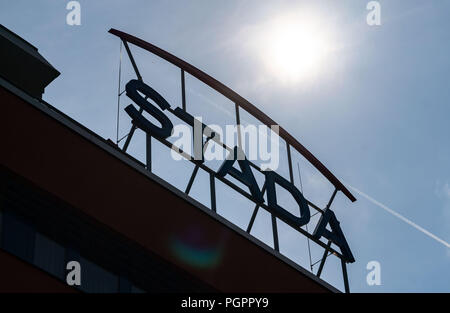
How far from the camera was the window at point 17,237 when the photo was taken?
766 inches

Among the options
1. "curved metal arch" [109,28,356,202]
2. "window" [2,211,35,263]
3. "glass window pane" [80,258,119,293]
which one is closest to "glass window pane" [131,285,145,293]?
"glass window pane" [80,258,119,293]

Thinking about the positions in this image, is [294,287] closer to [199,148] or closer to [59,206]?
[199,148]

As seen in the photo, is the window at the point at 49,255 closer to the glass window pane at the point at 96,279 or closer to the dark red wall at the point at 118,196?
the glass window pane at the point at 96,279

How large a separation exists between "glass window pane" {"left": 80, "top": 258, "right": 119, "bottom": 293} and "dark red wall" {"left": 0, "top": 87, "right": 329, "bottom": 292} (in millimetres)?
1571

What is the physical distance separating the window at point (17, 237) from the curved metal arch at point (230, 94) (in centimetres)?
1179

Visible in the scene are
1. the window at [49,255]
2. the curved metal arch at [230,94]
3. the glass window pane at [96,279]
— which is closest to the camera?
the window at [49,255]

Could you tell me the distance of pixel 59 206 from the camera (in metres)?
20.5

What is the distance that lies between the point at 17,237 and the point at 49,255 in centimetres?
113

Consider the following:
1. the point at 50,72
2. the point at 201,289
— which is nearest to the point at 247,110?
the point at 50,72

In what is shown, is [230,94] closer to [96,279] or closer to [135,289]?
[135,289]

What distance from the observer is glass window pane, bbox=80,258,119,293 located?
21169mm

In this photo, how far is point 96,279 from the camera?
21688 millimetres

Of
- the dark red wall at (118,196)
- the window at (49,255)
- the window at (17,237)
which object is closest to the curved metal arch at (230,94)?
the dark red wall at (118,196)
